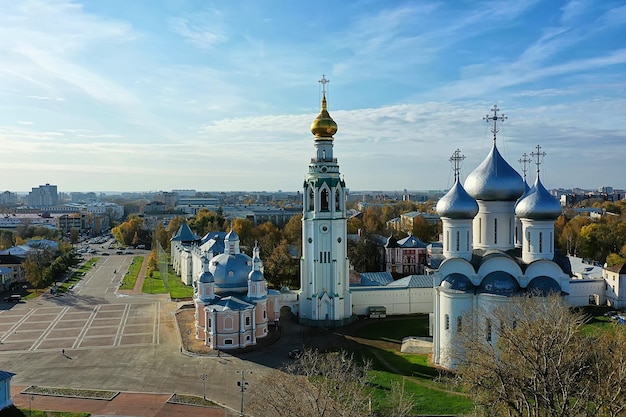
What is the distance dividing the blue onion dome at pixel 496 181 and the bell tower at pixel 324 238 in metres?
9.46

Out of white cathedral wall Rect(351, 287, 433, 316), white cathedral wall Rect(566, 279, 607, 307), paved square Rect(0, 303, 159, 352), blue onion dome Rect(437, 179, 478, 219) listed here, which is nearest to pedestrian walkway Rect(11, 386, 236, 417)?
paved square Rect(0, 303, 159, 352)

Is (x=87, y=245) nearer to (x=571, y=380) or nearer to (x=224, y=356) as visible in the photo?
(x=224, y=356)

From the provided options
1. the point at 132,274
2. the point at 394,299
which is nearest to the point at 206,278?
the point at 394,299

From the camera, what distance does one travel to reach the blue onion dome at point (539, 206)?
25031 mm

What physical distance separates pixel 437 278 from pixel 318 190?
11058mm

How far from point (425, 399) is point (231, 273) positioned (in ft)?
50.3

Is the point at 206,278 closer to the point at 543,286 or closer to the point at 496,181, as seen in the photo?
the point at 496,181

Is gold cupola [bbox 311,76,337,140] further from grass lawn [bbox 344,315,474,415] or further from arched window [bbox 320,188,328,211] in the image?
grass lawn [bbox 344,315,474,415]

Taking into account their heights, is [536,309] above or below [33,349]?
above

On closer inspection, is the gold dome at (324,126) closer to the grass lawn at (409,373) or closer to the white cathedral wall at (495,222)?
the white cathedral wall at (495,222)

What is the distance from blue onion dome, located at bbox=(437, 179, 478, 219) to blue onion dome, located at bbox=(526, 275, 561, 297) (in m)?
4.28

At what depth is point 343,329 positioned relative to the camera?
106 ft

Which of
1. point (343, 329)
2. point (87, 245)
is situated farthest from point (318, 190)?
point (87, 245)

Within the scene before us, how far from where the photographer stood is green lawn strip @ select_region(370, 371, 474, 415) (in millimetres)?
19672
